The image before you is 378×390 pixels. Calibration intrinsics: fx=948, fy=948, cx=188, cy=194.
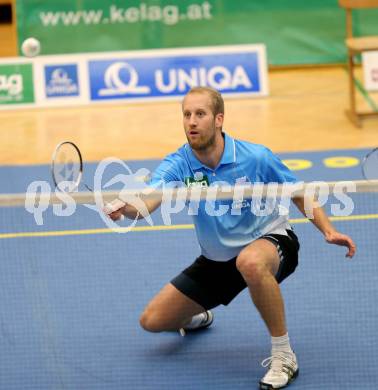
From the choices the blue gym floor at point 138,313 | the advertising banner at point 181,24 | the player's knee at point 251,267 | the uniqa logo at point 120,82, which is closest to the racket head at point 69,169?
the blue gym floor at point 138,313

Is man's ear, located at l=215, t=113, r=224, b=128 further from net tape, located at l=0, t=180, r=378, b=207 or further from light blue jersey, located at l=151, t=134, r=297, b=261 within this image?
net tape, located at l=0, t=180, r=378, b=207

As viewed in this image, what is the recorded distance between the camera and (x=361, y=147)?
31.8ft

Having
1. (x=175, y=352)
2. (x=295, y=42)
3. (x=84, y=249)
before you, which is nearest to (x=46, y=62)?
(x=295, y=42)

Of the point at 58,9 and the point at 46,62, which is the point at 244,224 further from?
the point at 58,9

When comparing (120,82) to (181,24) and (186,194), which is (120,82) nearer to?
(181,24)

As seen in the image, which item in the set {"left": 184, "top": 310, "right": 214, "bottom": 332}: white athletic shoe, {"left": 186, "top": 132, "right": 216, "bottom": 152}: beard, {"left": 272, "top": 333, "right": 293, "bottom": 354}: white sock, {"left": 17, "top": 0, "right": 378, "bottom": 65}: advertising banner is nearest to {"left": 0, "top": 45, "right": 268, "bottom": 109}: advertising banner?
{"left": 17, "top": 0, "right": 378, "bottom": 65}: advertising banner

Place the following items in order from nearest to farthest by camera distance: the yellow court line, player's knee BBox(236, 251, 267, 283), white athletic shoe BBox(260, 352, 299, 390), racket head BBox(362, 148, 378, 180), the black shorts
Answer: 1. player's knee BBox(236, 251, 267, 283)
2. white athletic shoe BBox(260, 352, 299, 390)
3. the black shorts
4. racket head BBox(362, 148, 378, 180)
5. the yellow court line

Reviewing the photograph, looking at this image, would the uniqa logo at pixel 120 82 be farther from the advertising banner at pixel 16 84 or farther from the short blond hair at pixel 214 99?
the short blond hair at pixel 214 99

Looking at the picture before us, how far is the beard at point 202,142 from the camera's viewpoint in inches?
193

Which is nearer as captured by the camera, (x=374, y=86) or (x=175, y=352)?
(x=175, y=352)

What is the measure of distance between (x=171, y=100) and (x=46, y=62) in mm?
1662

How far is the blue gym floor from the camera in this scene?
5.11 meters

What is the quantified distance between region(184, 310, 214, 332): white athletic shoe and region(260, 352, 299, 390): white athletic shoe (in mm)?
717

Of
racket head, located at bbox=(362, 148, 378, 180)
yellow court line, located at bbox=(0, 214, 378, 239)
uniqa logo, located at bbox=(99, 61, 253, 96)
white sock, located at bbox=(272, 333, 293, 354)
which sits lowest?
white sock, located at bbox=(272, 333, 293, 354)
